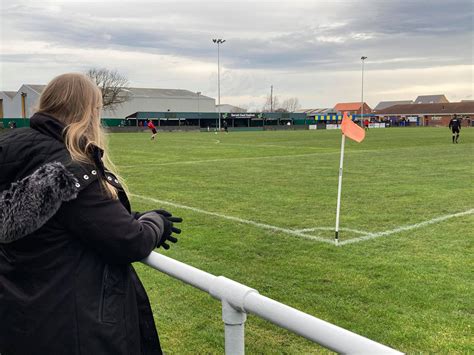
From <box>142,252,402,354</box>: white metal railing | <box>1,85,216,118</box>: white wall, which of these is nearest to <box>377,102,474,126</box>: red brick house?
<box>1,85,216,118</box>: white wall

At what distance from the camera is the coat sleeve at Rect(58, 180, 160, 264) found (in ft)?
5.97

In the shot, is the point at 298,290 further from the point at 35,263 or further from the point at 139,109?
the point at 139,109

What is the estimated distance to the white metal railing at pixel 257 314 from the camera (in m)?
1.27

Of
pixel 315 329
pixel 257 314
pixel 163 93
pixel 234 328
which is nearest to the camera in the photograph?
pixel 315 329

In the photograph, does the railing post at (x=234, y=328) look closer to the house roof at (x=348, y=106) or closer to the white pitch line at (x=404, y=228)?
the white pitch line at (x=404, y=228)

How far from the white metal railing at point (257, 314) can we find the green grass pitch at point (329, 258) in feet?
6.93

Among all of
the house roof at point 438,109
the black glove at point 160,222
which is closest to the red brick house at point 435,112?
the house roof at point 438,109

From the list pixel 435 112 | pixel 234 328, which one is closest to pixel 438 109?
pixel 435 112

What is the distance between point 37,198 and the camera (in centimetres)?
179

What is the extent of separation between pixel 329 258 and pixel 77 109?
460 centimetres

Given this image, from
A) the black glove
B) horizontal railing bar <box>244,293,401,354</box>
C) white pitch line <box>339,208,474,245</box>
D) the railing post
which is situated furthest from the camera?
white pitch line <box>339,208,474,245</box>

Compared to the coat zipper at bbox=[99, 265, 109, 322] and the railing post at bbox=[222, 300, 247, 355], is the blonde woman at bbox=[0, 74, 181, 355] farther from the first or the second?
the railing post at bbox=[222, 300, 247, 355]

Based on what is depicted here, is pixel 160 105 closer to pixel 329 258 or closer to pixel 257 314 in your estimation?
pixel 329 258

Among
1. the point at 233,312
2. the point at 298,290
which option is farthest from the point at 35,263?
the point at 298,290
